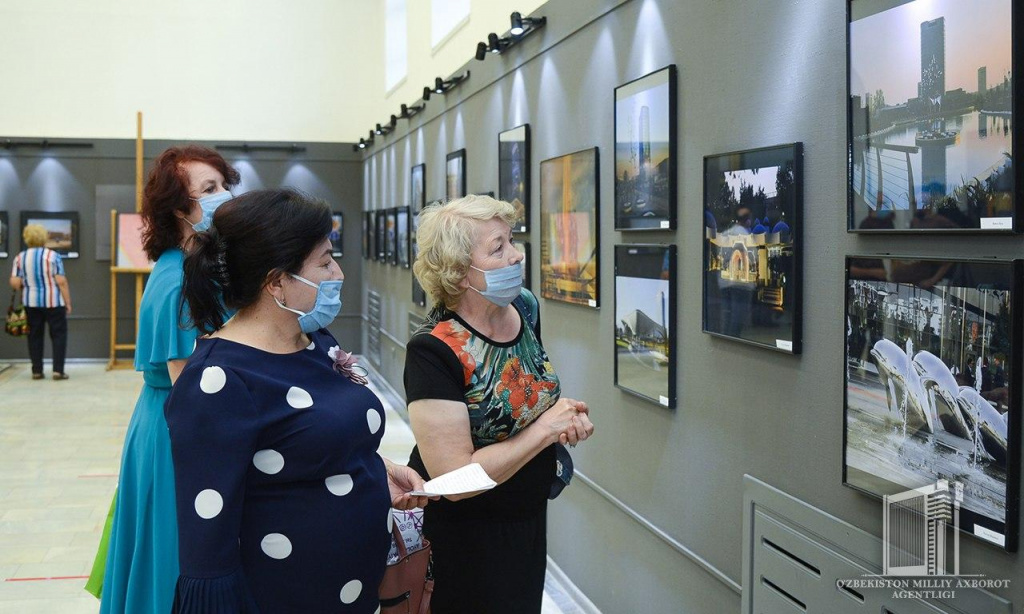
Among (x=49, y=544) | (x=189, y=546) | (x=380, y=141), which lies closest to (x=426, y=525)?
(x=189, y=546)

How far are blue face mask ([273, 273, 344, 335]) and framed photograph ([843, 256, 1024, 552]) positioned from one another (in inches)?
62.6

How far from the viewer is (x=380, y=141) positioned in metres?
15.4

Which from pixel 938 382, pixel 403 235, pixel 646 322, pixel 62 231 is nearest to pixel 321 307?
pixel 938 382

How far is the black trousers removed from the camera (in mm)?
15523

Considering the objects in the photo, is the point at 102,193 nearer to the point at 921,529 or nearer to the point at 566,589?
the point at 566,589

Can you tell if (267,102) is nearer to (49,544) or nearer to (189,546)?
(49,544)

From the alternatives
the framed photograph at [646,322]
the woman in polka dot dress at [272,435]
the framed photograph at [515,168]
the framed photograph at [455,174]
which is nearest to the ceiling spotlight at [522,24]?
the framed photograph at [515,168]

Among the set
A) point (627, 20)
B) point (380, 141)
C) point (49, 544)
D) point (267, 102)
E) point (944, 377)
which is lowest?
point (49, 544)

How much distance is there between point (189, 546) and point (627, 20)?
3694mm

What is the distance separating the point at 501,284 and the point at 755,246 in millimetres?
1145

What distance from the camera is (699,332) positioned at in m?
4.11

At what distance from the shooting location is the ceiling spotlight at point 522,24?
6.50 meters

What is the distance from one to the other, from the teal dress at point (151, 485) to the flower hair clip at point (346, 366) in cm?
73

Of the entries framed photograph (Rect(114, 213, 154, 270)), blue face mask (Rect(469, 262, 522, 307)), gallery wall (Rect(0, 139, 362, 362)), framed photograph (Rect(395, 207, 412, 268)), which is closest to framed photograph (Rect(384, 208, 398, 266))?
framed photograph (Rect(395, 207, 412, 268))
